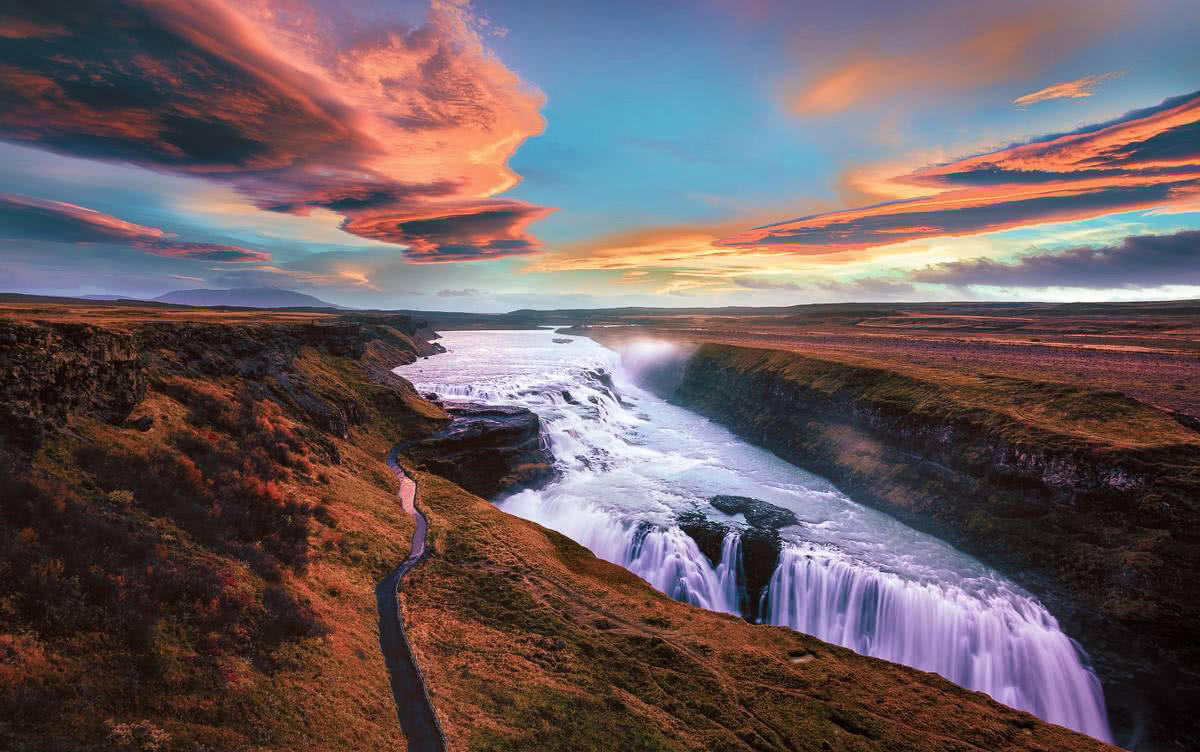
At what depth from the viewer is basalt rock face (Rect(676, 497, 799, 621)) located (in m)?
34.6

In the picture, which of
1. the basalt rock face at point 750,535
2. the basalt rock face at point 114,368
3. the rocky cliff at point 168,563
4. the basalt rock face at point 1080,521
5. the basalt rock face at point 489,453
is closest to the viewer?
the rocky cliff at point 168,563

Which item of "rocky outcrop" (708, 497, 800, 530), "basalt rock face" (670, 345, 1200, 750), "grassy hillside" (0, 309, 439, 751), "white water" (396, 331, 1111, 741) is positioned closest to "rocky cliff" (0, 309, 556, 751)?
"grassy hillside" (0, 309, 439, 751)

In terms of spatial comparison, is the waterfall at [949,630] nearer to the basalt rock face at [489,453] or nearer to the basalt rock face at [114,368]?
the basalt rock face at [489,453]

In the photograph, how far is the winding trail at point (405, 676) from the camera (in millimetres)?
15672

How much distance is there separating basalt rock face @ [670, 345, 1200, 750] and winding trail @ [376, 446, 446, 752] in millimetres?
34790

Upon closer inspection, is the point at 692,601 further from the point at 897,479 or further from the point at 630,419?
the point at 630,419

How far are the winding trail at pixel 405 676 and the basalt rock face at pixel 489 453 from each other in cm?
1955

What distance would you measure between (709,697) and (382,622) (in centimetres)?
1509

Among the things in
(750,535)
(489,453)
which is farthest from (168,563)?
(489,453)

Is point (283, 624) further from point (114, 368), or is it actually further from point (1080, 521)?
point (1080, 521)

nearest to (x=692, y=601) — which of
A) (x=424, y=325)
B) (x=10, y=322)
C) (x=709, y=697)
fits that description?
(x=709, y=697)

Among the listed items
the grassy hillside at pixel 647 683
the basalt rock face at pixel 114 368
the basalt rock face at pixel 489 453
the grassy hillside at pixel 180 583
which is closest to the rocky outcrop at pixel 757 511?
the grassy hillside at pixel 647 683

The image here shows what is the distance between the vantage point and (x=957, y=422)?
1687 inches

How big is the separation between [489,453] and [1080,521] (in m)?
48.5
